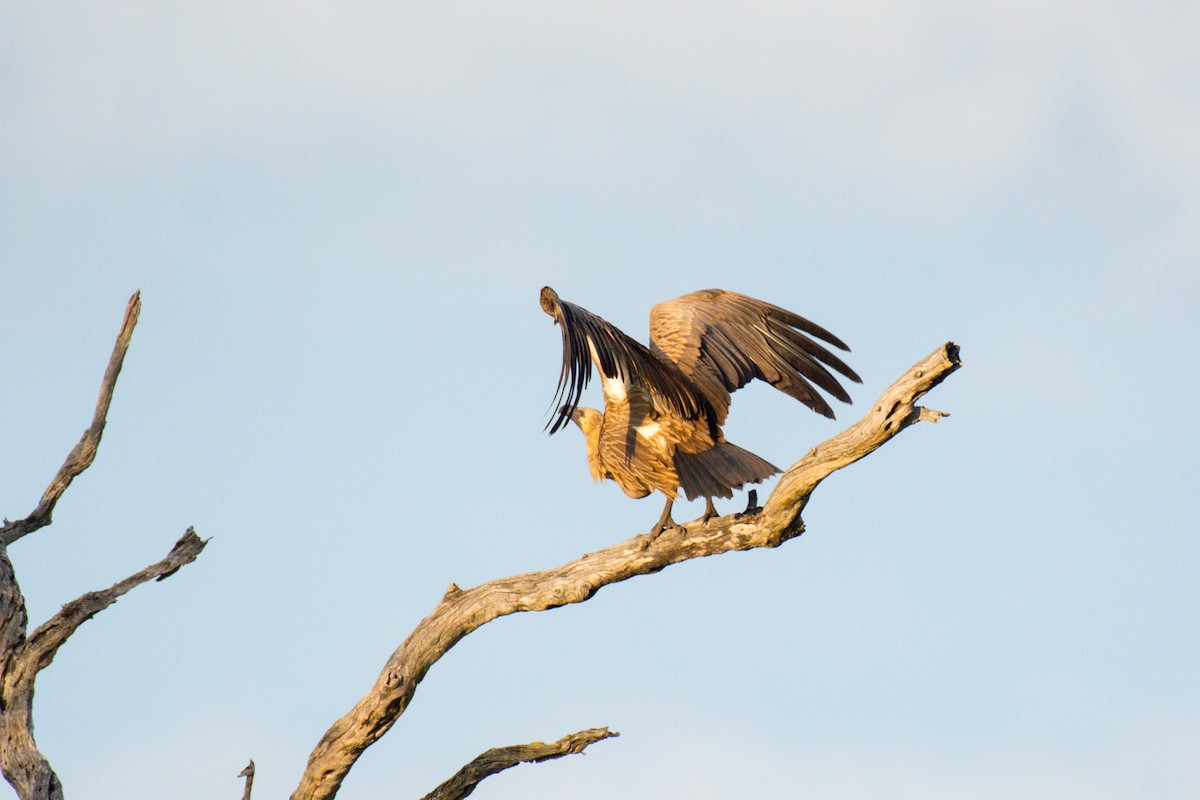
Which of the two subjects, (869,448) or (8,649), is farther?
(8,649)

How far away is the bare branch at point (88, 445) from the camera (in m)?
5.84

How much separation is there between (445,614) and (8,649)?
6.33 ft

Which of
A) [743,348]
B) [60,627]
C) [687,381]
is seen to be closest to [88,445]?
[60,627]

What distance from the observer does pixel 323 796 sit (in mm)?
5598

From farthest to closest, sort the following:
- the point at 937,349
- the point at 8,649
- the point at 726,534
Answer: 1. the point at 8,649
2. the point at 726,534
3. the point at 937,349

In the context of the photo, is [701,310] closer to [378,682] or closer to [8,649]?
[378,682]

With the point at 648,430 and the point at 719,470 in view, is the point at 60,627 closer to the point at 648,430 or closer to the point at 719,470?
the point at 648,430

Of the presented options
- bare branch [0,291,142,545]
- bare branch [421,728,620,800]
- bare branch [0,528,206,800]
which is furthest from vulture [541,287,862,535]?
bare branch [0,528,206,800]

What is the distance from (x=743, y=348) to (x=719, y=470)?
106 centimetres

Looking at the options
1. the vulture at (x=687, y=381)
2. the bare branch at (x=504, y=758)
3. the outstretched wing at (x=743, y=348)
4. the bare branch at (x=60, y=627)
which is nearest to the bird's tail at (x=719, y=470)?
the vulture at (x=687, y=381)

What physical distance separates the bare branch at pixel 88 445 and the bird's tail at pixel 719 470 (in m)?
2.62

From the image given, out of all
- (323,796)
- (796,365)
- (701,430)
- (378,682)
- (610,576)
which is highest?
(796,365)

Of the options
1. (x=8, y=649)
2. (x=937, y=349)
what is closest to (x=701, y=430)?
(x=937, y=349)

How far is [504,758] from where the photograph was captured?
5.31m
